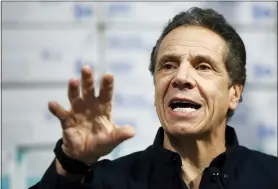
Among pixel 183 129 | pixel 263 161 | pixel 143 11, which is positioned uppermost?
pixel 143 11

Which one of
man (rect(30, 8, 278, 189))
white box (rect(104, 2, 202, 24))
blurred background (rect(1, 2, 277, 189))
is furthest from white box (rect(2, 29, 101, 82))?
man (rect(30, 8, 278, 189))

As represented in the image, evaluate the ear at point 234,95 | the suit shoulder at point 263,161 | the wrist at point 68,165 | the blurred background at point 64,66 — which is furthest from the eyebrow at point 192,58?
the blurred background at point 64,66

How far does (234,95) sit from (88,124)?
1.53 feet

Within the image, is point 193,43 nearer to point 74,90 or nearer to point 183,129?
point 183,129

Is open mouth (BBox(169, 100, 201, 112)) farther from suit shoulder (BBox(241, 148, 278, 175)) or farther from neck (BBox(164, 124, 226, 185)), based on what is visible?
suit shoulder (BBox(241, 148, 278, 175))

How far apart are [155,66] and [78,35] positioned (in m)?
0.56

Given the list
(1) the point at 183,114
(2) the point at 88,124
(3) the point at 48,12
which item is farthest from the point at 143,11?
(2) the point at 88,124

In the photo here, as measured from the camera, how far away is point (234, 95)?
1208 mm

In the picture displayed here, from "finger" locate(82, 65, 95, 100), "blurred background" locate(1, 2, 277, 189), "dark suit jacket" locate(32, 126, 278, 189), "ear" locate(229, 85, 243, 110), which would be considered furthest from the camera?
"blurred background" locate(1, 2, 277, 189)

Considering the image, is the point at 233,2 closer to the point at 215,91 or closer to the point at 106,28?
the point at 106,28

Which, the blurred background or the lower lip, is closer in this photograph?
the lower lip

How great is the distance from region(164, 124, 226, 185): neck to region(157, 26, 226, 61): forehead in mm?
192

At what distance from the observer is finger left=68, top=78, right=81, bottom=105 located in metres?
0.82

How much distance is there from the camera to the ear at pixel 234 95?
1194 mm
